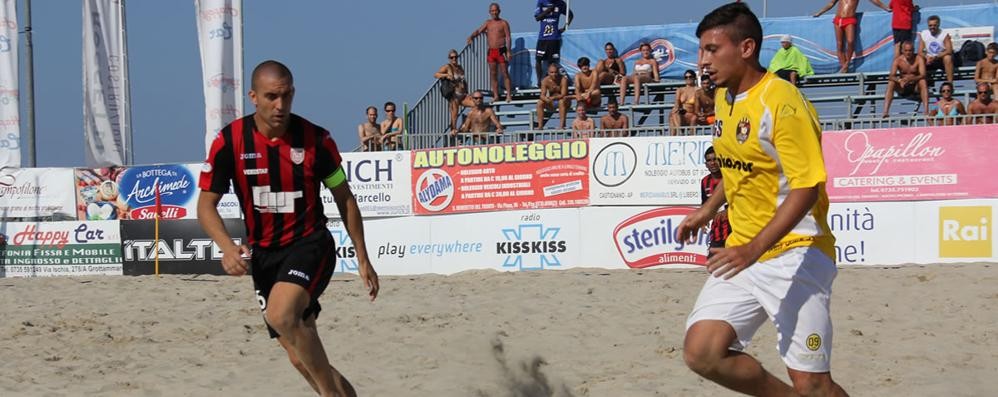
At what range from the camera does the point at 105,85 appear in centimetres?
1728

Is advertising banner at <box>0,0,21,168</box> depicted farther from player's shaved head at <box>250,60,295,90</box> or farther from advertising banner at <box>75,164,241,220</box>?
player's shaved head at <box>250,60,295,90</box>

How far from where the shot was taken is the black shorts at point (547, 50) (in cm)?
1931

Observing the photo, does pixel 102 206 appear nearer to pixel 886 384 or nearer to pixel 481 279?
pixel 481 279

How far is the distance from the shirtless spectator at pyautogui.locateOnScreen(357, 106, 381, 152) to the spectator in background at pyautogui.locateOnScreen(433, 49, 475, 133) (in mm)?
1439

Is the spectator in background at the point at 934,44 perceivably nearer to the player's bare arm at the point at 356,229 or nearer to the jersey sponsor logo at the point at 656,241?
the jersey sponsor logo at the point at 656,241

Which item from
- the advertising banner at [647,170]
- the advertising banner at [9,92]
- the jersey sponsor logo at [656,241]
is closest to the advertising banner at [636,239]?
the jersey sponsor logo at [656,241]

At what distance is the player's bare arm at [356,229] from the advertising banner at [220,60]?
1047 cm

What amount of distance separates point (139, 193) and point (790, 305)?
13959 mm

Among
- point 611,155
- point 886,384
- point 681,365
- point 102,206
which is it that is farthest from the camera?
point 102,206

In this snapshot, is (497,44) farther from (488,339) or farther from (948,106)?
(488,339)

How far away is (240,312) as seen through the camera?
10.6 m

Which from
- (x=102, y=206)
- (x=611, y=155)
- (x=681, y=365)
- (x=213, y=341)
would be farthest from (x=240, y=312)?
(x=102, y=206)

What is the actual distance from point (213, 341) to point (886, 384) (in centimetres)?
519

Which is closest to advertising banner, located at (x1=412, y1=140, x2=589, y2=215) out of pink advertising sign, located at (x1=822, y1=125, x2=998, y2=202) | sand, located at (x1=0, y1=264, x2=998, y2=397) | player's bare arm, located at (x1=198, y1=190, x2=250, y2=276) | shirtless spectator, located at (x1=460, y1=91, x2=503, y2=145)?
shirtless spectator, located at (x1=460, y1=91, x2=503, y2=145)
